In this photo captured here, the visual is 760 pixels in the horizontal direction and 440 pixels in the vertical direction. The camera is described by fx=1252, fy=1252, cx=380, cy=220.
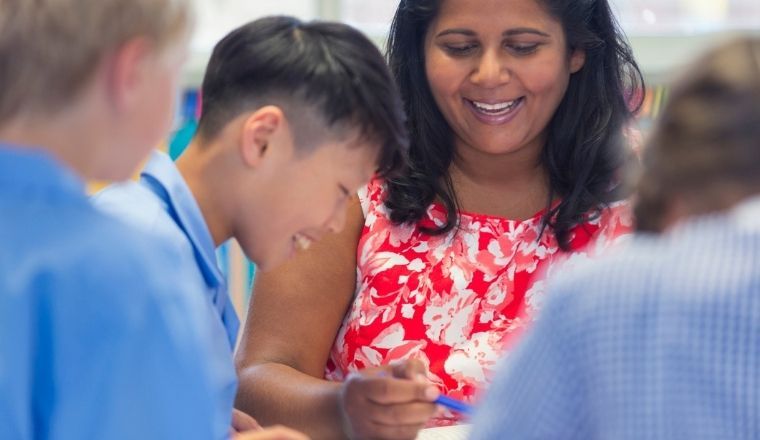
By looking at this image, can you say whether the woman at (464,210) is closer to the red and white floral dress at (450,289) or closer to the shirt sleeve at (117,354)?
the red and white floral dress at (450,289)

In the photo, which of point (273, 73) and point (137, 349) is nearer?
point (137, 349)

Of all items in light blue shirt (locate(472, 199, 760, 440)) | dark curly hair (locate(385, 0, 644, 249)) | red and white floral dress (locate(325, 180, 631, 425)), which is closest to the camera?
light blue shirt (locate(472, 199, 760, 440))

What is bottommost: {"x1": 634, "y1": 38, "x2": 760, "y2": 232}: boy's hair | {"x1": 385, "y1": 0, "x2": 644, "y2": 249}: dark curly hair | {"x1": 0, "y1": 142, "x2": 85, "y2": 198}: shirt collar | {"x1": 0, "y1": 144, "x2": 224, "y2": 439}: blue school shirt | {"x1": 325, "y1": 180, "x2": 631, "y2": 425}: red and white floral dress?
{"x1": 325, "y1": 180, "x2": 631, "y2": 425}: red and white floral dress

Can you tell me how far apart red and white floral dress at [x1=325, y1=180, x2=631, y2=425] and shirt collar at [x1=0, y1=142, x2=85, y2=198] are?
83 centimetres

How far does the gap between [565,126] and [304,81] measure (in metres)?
0.67

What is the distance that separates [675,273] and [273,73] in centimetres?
54

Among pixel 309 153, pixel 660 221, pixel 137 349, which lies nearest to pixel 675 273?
pixel 660 221

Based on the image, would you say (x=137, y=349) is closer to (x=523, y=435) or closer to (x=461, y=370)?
(x=523, y=435)

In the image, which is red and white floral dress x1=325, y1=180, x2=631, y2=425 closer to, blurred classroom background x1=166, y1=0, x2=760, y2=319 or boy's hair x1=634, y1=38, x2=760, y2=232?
boy's hair x1=634, y1=38, x2=760, y2=232

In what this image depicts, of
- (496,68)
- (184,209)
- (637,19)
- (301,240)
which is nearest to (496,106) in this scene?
(496,68)

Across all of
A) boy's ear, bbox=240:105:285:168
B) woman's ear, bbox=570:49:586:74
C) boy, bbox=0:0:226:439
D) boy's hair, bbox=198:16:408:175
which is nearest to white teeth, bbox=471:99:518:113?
woman's ear, bbox=570:49:586:74

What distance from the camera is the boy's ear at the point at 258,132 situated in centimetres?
123

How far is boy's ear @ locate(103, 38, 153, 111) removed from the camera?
3.04 ft

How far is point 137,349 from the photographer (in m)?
0.89
